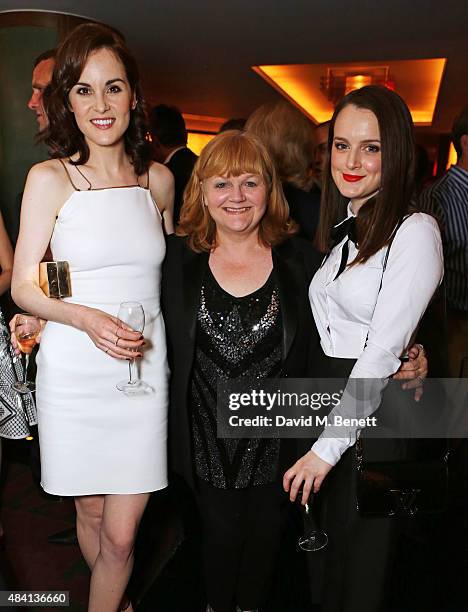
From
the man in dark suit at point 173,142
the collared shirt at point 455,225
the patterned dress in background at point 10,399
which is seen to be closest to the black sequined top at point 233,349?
the patterned dress in background at point 10,399

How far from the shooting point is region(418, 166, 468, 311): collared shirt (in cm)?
345

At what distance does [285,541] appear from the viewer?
10.3 feet

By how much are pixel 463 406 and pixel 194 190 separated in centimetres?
128

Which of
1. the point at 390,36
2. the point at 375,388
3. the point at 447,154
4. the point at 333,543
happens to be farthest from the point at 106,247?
the point at 447,154

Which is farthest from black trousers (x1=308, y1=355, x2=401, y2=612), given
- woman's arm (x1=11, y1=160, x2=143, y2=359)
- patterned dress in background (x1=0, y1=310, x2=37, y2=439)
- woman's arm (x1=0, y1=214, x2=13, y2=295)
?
woman's arm (x1=0, y1=214, x2=13, y2=295)

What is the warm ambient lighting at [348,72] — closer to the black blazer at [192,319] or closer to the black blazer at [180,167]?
the black blazer at [180,167]

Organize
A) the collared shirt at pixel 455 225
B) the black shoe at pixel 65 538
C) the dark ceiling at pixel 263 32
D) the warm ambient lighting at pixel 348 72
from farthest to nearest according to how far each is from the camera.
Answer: the warm ambient lighting at pixel 348 72, the dark ceiling at pixel 263 32, the collared shirt at pixel 455 225, the black shoe at pixel 65 538

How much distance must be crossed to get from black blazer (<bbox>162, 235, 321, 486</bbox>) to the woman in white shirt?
10 cm

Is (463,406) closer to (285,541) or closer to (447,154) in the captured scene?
(285,541)

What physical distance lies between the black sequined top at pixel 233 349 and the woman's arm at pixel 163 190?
0.33 metres

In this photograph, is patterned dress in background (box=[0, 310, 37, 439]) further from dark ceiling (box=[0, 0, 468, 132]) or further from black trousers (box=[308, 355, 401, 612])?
dark ceiling (box=[0, 0, 468, 132])

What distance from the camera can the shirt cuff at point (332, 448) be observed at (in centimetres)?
186

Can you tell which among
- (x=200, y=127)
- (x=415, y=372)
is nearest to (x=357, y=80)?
→ (x=200, y=127)

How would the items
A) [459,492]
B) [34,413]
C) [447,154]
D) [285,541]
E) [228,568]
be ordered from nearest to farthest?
[228,568]
[34,413]
[285,541]
[459,492]
[447,154]
